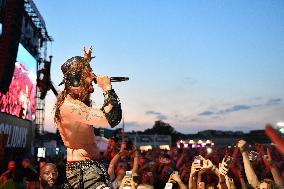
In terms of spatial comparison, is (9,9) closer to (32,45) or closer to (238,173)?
(238,173)

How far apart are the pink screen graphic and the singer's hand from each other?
588 inches

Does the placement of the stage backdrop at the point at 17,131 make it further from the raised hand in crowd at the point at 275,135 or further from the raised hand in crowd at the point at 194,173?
the raised hand in crowd at the point at 275,135

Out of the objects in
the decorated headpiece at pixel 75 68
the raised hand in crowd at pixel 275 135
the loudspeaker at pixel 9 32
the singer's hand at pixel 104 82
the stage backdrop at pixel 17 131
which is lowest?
the raised hand in crowd at pixel 275 135

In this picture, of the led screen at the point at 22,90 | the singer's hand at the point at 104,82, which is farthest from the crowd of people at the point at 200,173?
the led screen at the point at 22,90

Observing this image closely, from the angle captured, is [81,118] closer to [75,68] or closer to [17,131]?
[75,68]

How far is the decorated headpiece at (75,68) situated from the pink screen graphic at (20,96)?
14.6 m

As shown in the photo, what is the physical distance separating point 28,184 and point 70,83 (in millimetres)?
5676

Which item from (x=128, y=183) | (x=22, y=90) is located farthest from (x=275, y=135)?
(x=22, y=90)

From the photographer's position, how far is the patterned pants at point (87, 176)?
11.3 ft

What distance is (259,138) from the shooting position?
147 feet

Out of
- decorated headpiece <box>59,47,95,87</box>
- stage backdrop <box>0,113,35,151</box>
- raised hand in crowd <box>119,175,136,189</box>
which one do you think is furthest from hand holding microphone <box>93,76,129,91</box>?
stage backdrop <box>0,113,35,151</box>

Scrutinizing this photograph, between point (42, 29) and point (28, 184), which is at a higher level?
point (42, 29)

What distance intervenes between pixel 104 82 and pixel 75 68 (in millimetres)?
372

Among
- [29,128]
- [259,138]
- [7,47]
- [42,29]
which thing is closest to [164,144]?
[259,138]
